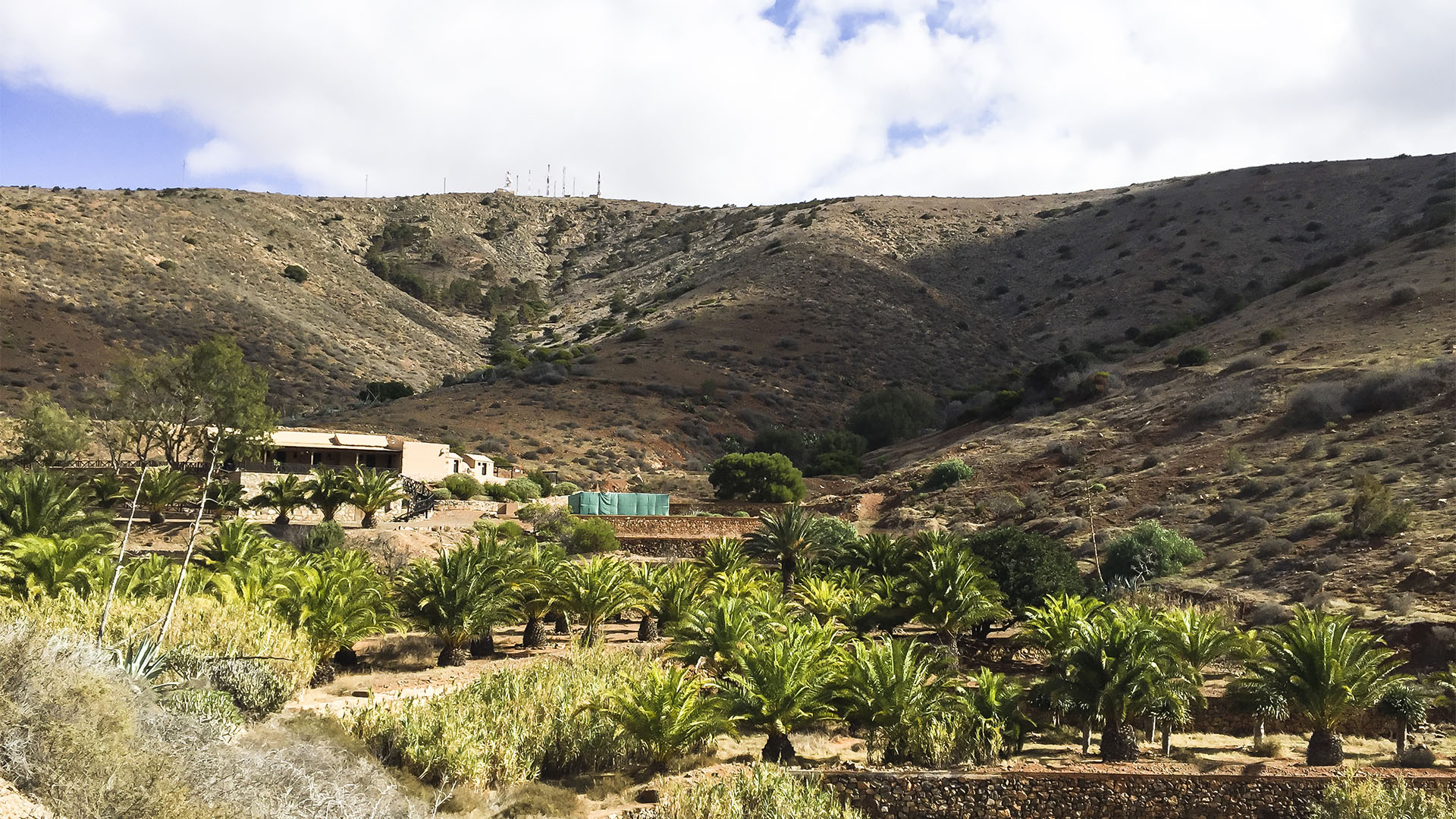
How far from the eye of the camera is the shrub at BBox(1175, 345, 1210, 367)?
5141 centimetres

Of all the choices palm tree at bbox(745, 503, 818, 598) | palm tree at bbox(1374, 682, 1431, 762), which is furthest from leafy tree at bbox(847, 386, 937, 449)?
palm tree at bbox(1374, 682, 1431, 762)

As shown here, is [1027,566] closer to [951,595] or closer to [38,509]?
[951,595]

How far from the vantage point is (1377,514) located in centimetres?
2691

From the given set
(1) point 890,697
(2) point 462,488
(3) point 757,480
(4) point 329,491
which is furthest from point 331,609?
(3) point 757,480

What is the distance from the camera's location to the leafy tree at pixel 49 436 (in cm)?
3834

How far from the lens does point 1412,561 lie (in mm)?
24641

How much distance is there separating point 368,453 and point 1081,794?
34.5m

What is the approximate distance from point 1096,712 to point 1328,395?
1013 inches

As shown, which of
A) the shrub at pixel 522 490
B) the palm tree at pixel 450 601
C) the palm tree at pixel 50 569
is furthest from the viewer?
the shrub at pixel 522 490

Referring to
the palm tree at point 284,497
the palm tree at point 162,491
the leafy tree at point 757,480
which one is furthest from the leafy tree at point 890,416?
the palm tree at point 162,491

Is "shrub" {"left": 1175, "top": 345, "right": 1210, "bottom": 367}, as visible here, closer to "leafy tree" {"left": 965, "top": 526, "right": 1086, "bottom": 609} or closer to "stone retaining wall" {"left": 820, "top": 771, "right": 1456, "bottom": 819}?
"leafy tree" {"left": 965, "top": 526, "right": 1086, "bottom": 609}

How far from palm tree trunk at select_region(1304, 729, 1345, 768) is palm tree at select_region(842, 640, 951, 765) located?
611cm

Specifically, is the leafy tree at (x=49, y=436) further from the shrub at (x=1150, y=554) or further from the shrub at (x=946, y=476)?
the shrub at (x=1150, y=554)

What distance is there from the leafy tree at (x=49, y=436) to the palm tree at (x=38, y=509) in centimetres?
1275
